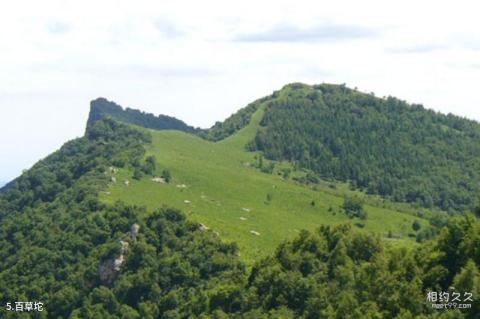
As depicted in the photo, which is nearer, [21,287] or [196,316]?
[196,316]

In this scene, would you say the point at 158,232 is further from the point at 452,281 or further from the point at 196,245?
the point at 452,281

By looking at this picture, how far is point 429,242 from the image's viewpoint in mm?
120438

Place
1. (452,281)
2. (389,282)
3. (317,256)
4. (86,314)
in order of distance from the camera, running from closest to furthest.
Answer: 1. (452,281)
2. (389,282)
3. (317,256)
4. (86,314)

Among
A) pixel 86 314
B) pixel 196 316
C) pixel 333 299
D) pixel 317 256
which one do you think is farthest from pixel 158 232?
pixel 333 299

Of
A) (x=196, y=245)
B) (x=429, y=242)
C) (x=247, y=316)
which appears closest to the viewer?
(x=429, y=242)

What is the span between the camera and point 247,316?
12875 centimetres

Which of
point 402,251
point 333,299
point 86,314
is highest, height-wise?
point 402,251

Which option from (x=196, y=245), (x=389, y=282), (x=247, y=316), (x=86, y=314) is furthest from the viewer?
(x=196, y=245)

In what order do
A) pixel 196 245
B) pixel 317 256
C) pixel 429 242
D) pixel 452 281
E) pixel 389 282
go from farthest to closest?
pixel 196 245 < pixel 317 256 < pixel 429 242 < pixel 389 282 < pixel 452 281

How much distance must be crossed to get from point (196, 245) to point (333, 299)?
72874mm

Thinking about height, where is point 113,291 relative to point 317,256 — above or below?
below

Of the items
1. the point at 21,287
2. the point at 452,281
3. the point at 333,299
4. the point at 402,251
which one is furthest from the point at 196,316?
the point at 21,287

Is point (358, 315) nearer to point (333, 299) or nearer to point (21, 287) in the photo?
point (333, 299)

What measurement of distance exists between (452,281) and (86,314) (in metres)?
101
